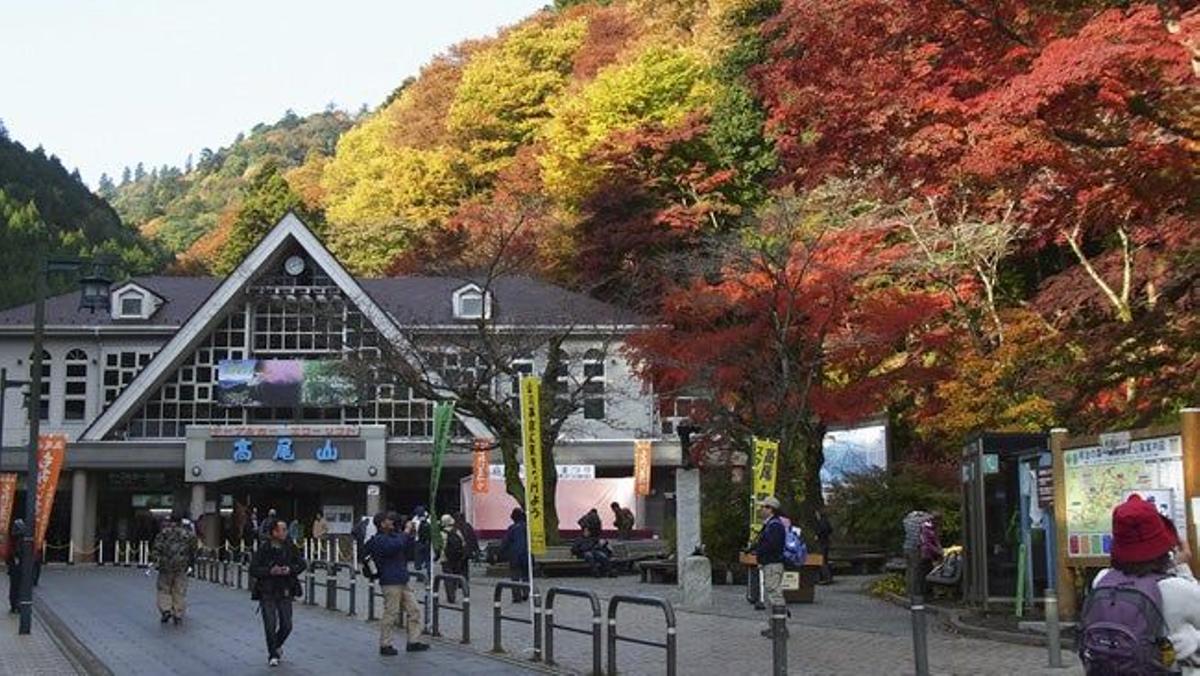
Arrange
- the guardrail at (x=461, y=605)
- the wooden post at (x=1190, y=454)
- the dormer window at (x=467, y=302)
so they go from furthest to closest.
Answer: the dormer window at (x=467, y=302) → the guardrail at (x=461, y=605) → the wooden post at (x=1190, y=454)

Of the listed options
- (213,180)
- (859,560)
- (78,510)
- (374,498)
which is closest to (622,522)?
(374,498)

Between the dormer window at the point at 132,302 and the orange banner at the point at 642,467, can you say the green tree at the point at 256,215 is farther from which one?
the orange banner at the point at 642,467

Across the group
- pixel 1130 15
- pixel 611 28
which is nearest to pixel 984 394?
pixel 1130 15

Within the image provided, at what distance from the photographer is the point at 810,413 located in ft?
88.7

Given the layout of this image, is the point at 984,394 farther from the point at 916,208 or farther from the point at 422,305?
the point at 422,305

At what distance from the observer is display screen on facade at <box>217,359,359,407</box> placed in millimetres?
42000

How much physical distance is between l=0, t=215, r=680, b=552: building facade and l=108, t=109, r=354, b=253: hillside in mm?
51744

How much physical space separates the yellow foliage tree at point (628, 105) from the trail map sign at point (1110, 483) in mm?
39251

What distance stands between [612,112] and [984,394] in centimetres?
3257

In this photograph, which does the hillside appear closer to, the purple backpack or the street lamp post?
the street lamp post

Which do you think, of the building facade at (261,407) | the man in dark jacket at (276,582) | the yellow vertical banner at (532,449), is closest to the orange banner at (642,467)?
the building facade at (261,407)

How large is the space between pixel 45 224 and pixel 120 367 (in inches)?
1333

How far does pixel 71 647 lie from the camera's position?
16547mm

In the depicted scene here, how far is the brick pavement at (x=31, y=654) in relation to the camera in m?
14.3
